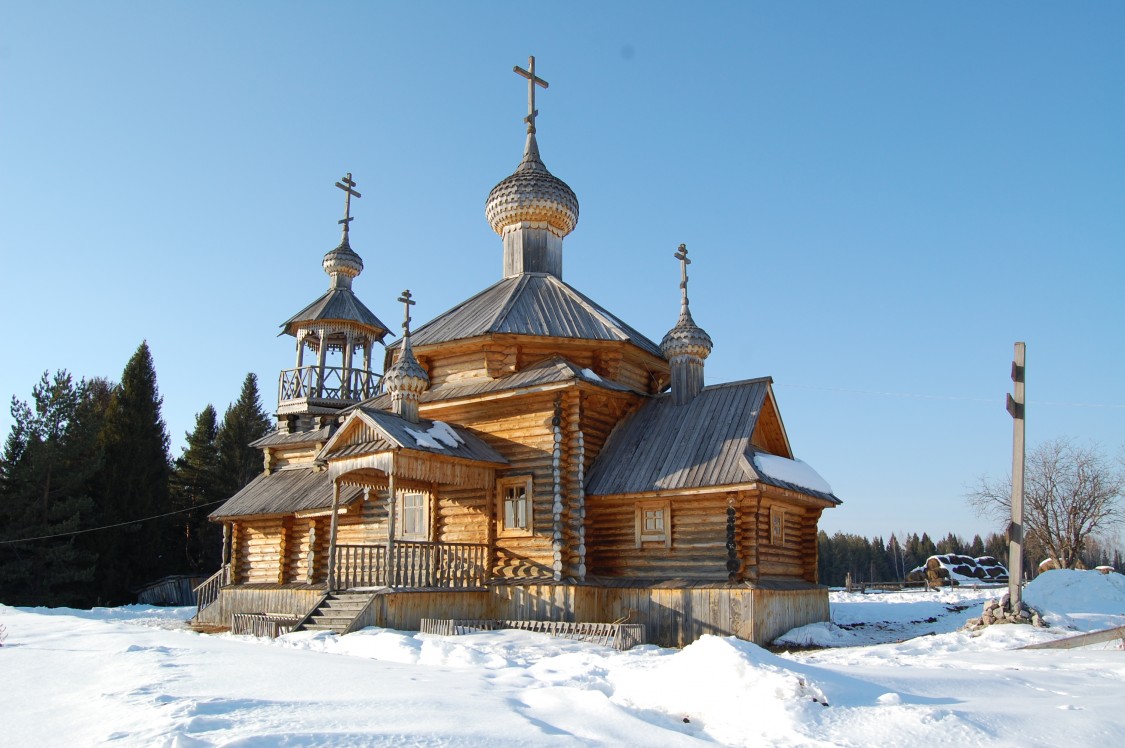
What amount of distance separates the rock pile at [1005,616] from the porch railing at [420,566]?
9328mm

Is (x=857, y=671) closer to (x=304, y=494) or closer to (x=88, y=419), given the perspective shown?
(x=304, y=494)

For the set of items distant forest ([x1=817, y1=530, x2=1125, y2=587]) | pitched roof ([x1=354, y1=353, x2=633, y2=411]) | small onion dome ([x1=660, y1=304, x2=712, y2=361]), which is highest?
small onion dome ([x1=660, y1=304, x2=712, y2=361])

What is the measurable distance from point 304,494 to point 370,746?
65.4 feet

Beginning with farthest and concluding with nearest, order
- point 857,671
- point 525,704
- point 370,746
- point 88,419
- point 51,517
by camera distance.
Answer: point 88,419
point 51,517
point 857,671
point 525,704
point 370,746

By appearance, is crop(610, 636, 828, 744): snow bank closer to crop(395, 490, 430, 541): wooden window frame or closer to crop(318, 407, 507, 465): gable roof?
crop(318, 407, 507, 465): gable roof

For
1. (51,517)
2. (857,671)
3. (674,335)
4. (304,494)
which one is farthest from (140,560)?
(857,671)

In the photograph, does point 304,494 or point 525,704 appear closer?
point 525,704

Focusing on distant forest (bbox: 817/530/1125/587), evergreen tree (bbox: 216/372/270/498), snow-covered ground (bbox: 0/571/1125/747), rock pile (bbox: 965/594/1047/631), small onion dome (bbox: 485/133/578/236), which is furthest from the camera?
distant forest (bbox: 817/530/1125/587)

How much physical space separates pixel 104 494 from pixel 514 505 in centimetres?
2467

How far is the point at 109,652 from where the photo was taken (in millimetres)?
9578

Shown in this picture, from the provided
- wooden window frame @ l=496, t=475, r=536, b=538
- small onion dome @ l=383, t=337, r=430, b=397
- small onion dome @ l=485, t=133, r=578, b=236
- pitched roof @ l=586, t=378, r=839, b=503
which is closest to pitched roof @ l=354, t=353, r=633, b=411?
small onion dome @ l=383, t=337, r=430, b=397

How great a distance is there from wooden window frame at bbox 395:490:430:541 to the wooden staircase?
2870mm

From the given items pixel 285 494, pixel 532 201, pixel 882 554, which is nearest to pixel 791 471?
pixel 532 201

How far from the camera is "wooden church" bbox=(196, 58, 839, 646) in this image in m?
16.5
